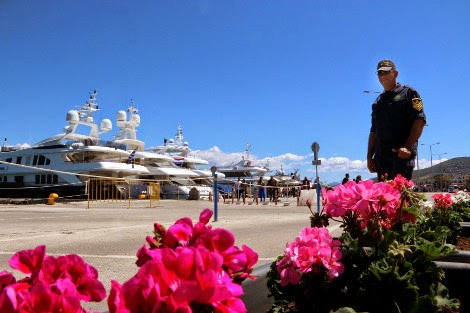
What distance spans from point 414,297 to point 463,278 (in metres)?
0.46

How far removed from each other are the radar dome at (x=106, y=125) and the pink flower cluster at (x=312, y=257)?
44035mm

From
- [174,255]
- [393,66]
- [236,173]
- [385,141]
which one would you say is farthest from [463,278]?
[236,173]

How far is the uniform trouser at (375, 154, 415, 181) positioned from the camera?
3.59m

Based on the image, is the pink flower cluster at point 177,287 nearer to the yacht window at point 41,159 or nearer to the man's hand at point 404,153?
the man's hand at point 404,153

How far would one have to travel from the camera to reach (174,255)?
0.67 m

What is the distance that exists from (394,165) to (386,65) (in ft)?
3.02

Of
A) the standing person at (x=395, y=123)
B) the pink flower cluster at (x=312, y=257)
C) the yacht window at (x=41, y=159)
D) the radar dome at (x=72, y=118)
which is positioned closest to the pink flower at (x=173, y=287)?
the pink flower cluster at (x=312, y=257)

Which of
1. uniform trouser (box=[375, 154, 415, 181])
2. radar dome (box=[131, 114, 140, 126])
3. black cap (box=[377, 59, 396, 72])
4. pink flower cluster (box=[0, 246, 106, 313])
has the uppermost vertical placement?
radar dome (box=[131, 114, 140, 126])

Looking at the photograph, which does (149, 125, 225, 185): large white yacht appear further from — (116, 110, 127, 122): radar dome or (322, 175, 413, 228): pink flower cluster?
(322, 175, 413, 228): pink flower cluster

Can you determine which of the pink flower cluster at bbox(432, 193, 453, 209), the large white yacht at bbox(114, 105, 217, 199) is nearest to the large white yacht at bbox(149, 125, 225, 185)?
the large white yacht at bbox(114, 105, 217, 199)

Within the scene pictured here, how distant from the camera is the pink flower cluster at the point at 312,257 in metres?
1.33

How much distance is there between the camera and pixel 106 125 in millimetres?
43281

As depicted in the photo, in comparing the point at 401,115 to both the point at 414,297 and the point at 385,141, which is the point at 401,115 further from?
the point at 414,297

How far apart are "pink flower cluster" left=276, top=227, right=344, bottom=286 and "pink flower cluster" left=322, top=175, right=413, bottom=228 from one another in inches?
8.4
